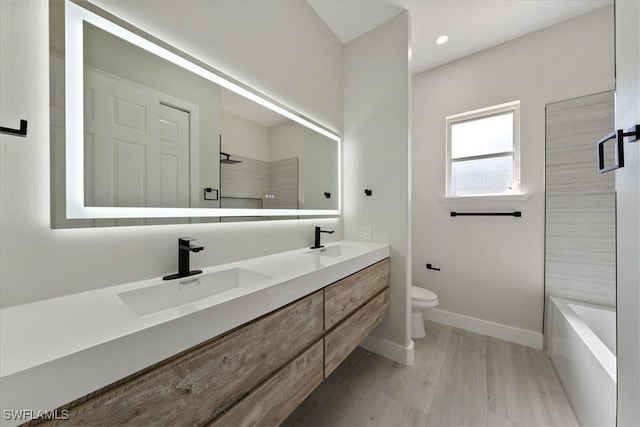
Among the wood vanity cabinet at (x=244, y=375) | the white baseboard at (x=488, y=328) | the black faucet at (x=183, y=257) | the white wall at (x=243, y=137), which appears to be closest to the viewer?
the wood vanity cabinet at (x=244, y=375)

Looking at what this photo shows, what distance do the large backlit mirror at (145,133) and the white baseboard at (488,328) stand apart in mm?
2138

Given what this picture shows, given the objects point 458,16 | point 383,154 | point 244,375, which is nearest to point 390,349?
point 244,375

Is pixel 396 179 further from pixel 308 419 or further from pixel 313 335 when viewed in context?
pixel 308 419

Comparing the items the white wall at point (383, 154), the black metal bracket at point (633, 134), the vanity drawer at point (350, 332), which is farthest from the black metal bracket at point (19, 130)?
the white wall at point (383, 154)

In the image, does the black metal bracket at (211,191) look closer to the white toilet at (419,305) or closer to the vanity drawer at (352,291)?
the vanity drawer at (352,291)

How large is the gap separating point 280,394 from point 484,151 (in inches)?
104

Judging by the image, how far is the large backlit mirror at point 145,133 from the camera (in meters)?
0.79

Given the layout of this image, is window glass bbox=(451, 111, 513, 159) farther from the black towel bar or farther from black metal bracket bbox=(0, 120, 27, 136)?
black metal bracket bbox=(0, 120, 27, 136)

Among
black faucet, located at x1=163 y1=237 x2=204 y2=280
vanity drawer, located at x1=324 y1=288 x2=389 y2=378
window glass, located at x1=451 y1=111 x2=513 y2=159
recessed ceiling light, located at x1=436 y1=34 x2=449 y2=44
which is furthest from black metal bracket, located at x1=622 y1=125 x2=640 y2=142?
recessed ceiling light, located at x1=436 y1=34 x2=449 y2=44

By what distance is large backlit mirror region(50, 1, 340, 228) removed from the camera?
0.79m

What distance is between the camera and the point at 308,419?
4.37ft

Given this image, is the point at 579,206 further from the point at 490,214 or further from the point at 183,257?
the point at 183,257

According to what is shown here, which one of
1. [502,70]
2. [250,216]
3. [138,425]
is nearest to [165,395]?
[138,425]

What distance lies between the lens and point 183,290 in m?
0.95
